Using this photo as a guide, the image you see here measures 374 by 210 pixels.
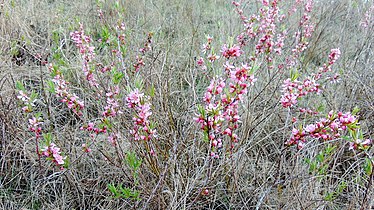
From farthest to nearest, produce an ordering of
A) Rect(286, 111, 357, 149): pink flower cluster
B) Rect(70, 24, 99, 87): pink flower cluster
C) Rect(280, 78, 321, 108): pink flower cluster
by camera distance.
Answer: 1. Rect(70, 24, 99, 87): pink flower cluster
2. Rect(280, 78, 321, 108): pink flower cluster
3. Rect(286, 111, 357, 149): pink flower cluster

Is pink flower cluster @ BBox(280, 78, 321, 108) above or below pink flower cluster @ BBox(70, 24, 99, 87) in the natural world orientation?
above

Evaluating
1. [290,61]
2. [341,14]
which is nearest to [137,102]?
[290,61]

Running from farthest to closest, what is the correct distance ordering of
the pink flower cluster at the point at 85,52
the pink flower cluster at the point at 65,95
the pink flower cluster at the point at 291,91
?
the pink flower cluster at the point at 85,52
the pink flower cluster at the point at 65,95
the pink flower cluster at the point at 291,91

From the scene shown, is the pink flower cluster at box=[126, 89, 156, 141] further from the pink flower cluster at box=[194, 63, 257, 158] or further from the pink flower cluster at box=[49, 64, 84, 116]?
the pink flower cluster at box=[49, 64, 84, 116]

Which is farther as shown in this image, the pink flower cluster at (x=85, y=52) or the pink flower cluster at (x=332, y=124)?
the pink flower cluster at (x=85, y=52)

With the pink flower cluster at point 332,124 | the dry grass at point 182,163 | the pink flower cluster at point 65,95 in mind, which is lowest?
the dry grass at point 182,163

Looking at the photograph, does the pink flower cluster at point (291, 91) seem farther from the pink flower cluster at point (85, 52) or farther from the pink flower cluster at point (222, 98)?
the pink flower cluster at point (85, 52)

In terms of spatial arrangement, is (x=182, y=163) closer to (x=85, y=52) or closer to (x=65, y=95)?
(x=65, y=95)

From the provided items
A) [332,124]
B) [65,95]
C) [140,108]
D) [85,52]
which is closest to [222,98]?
[140,108]

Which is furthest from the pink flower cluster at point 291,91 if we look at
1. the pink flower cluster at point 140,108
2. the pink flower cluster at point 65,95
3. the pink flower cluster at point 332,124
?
the pink flower cluster at point 65,95

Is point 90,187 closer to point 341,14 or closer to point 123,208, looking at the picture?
point 123,208

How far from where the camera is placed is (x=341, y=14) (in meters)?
4.15

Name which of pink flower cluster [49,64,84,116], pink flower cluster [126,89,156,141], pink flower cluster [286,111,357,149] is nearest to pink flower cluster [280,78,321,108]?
pink flower cluster [286,111,357,149]

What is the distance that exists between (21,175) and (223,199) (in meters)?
1.11
